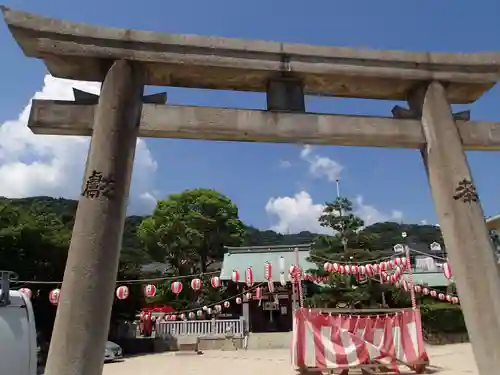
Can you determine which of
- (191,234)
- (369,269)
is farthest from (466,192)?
(191,234)

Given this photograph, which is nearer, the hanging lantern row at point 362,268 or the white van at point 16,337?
the white van at point 16,337

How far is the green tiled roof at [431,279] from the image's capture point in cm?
3058

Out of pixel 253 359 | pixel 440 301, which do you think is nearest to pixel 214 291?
pixel 253 359

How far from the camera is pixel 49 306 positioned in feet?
63.8

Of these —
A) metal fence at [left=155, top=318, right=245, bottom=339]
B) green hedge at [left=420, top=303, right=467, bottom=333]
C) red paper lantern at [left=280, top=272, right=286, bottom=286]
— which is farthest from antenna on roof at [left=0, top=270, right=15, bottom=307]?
green hedge at [left=420, top=303, right=467, bottom=333]

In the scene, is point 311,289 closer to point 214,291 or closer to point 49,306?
point 214,291

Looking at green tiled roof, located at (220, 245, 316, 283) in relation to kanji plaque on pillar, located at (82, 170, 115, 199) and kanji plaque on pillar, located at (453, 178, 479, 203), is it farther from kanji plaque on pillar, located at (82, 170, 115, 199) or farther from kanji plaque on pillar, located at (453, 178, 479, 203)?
kanji plaque on pillar, located at (82, 170, 115, 199)

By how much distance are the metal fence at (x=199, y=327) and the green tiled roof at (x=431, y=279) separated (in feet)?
48.4

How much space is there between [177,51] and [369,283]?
18.6 m

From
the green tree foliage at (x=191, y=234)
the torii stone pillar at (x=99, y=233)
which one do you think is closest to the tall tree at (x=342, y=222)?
the green tree foliage at (x=191, y=234)

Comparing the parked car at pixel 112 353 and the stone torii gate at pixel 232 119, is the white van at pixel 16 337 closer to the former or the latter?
the stone torii gate at pixel 232 119

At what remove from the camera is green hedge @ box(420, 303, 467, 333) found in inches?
902

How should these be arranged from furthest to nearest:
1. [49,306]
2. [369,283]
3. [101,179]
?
[369,283]
[49,306]
[101,179]

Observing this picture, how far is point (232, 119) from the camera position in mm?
4879
